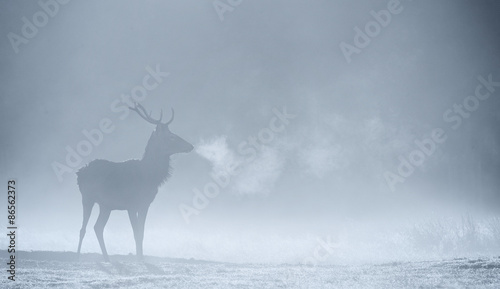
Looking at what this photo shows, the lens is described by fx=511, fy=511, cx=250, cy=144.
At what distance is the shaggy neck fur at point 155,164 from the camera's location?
73.1 feet

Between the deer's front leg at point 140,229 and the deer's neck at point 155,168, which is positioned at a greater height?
the deer's neck at point 155,168

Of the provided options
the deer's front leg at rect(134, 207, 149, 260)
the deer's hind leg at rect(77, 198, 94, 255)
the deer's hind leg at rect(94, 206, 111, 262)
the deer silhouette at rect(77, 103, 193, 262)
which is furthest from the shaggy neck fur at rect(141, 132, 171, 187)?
the deer's hind leg at rect(77, 198, 94, 255)

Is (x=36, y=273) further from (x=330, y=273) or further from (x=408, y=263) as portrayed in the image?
(x=408, y=263)

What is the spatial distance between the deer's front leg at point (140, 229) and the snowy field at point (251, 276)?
201cm

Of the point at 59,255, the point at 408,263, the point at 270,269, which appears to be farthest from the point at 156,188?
the point at 408,263

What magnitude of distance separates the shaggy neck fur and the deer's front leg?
1376 millimetres

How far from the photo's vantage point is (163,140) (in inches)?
887

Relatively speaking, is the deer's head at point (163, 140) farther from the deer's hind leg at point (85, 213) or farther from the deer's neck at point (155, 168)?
the deer's hind leg at point (85, 213)

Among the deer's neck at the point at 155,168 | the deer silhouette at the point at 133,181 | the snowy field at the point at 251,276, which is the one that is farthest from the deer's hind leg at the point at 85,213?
the snowy field at the point at 251,276

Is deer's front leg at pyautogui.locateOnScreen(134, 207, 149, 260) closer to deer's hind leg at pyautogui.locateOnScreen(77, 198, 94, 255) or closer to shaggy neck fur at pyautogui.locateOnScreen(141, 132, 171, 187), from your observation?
shaggy neck fur at pyautogui.locateOnScreen(141, 132, 171, 187)

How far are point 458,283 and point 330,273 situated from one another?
4177mm

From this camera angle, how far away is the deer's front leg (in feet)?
68.1

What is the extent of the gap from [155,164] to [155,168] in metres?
0.19

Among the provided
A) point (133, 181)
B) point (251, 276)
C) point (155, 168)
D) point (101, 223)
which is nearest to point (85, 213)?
point (101, 223)
